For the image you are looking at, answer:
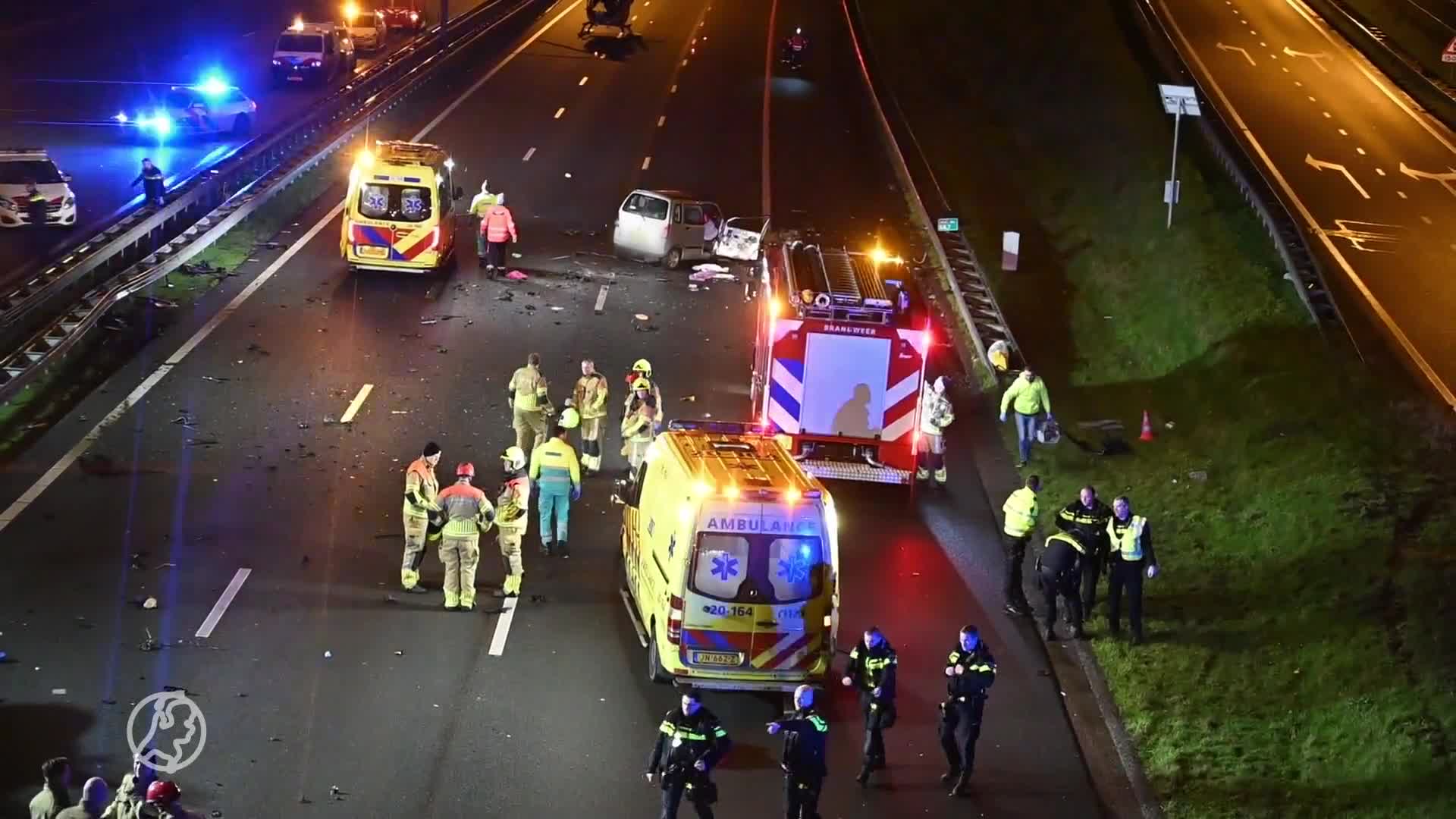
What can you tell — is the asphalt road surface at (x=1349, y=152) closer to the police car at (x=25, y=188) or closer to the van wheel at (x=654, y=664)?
the van wheel at (x=654, y=664)

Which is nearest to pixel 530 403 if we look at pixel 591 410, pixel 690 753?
pixel 591 410

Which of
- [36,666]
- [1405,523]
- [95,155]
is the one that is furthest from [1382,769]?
[95,155]

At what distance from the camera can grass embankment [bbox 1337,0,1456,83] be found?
5038 centimetres

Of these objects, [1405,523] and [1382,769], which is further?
[1405,523]

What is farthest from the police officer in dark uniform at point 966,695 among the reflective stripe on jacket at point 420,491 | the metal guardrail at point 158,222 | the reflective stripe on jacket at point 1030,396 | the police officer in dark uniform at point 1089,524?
the metal guardrail at point 158,222

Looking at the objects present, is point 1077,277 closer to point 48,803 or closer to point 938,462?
point 938,462

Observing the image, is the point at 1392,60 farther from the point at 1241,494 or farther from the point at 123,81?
the point at 123,81

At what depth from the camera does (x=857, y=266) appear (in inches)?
837

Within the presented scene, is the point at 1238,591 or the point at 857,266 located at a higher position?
the point at 857,266

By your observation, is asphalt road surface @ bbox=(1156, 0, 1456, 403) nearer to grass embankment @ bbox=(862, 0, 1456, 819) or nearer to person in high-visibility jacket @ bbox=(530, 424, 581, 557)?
grass embankment @ bbox=(862, 0, 1456, 819)

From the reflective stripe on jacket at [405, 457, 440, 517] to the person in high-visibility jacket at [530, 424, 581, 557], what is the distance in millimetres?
1508

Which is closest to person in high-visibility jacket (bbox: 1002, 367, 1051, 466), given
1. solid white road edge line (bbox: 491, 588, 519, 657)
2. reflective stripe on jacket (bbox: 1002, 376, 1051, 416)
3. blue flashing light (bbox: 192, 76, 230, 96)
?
reflective stripe on jacket (bbox: 1002, 376, 1051, 416)

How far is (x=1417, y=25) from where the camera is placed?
5559cm

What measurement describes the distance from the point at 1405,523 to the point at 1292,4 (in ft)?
163
